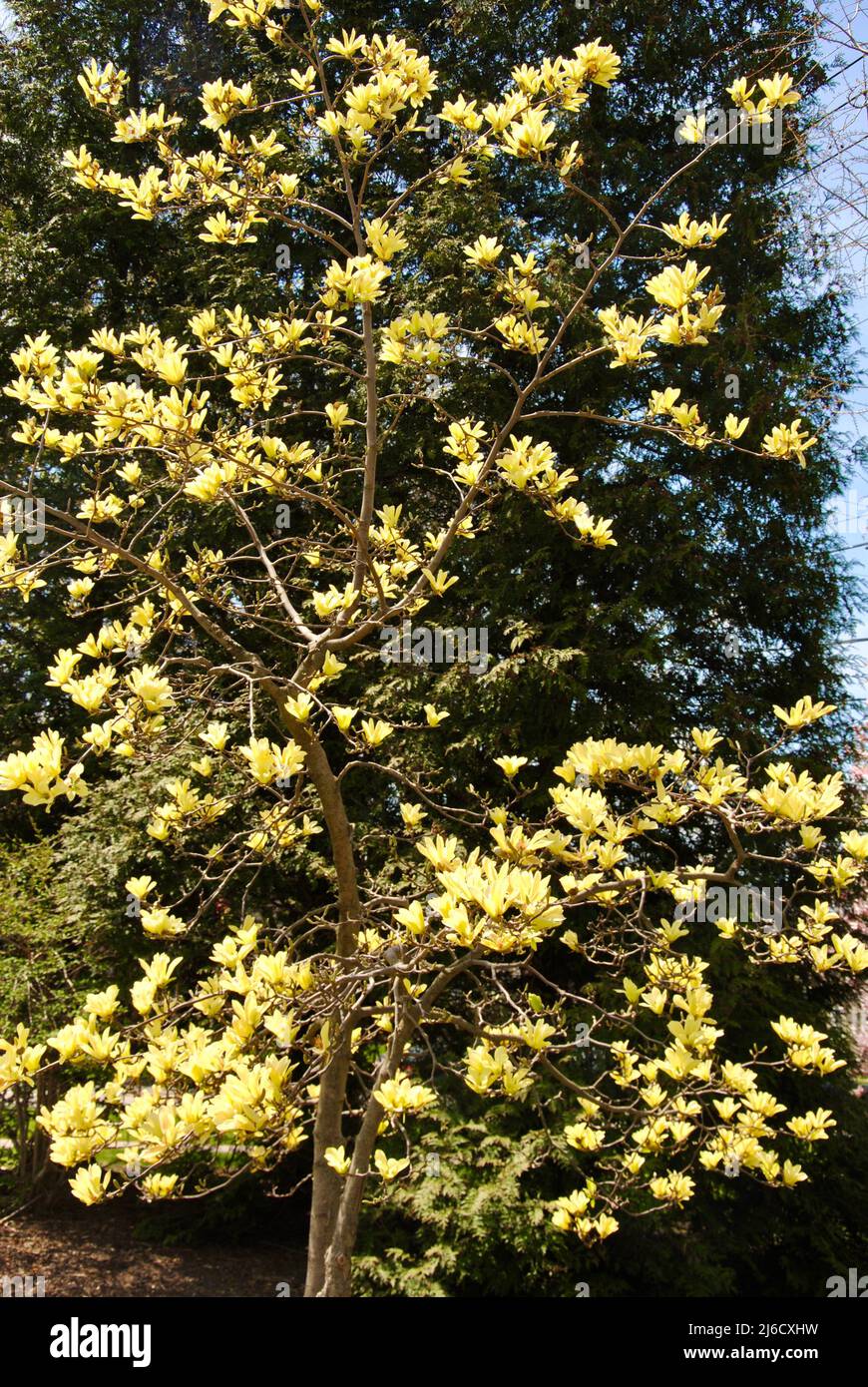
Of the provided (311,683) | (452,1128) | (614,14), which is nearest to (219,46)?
(614,14)

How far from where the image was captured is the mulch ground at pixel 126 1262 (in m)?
4.29

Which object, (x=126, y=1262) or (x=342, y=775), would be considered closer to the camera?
(x=342, y=775)

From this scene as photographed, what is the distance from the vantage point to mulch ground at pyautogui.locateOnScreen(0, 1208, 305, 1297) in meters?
4.29

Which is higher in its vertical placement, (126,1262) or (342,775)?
(342,775)

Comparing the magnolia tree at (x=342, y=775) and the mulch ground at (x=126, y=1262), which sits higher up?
the magnolia tree at (x=342, y=775)

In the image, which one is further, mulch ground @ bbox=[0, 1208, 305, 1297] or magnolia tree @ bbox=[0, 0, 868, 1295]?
mulch ground @ bbox=[0, 1208, 305, 1297]

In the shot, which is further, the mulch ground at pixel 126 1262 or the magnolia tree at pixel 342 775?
the mulch ground at pixel 126 1262

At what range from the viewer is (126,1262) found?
455cm

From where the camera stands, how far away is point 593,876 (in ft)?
5.75

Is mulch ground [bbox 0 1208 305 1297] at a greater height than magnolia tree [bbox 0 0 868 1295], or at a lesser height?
lesser

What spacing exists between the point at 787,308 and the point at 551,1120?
13.4 feet
